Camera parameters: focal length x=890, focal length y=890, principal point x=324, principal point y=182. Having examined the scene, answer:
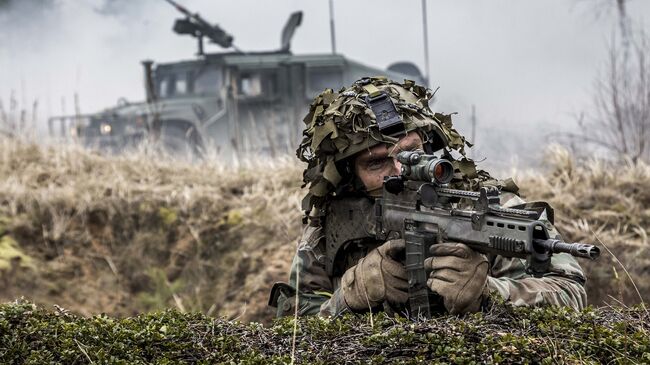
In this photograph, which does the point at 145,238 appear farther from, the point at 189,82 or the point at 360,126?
the point at 189,82

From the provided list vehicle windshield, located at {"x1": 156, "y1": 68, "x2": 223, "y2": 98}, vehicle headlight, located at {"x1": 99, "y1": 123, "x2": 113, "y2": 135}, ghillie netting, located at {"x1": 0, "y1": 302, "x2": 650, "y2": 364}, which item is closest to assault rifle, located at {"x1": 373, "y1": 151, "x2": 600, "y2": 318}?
ghillie netting, located at {"x1": 0, "y1": 302, "x2": 650, "y2": 364}

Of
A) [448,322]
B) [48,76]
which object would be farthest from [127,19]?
[448,322]

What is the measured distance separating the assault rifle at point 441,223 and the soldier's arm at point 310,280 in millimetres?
616

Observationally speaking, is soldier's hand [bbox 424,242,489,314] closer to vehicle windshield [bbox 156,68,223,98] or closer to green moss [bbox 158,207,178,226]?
green moss [bbox 158,207,178,226]

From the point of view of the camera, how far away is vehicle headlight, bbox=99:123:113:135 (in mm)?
14378

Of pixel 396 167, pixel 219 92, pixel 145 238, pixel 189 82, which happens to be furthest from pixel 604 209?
pixel 189 82

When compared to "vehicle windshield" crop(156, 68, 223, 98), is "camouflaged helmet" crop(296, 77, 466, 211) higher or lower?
lower

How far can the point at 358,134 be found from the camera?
135 inches

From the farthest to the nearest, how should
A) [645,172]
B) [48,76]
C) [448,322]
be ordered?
1. [48,76]
2. [645,172]
3. [448,322]

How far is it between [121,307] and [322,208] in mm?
3720

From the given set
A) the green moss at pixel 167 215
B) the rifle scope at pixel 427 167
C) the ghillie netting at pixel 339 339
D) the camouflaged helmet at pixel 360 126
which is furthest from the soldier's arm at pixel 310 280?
the green moss at pixel 167 215

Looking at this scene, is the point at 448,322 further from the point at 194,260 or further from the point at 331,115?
the point at 194,260

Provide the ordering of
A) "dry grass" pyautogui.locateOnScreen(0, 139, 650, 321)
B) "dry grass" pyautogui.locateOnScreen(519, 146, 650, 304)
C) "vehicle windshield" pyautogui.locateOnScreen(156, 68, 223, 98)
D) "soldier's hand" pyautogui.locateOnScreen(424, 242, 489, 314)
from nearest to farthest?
"soldier's hand" pyautogui.locateOnScreen(424, 242, 489, 314), "dry grass" pyautogui.locateOnScreen(519, 146, 650, 304), "dry grass" pyautogui.locateOnScreen(0, 139, 650, 321), "vehicle windshield" pyautogui.locateOnScreen(156, 68, 223, 98)

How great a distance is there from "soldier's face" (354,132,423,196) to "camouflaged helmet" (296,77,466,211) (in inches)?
1.1
